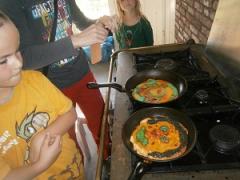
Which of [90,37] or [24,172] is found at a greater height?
[90,37]

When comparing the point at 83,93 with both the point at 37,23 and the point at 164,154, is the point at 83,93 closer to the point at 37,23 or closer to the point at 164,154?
the point at 37,23

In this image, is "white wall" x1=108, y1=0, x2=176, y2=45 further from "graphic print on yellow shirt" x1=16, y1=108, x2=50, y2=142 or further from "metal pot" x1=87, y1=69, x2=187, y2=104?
"graphic print on yellow shirt" x1=16, y1=108, x2=50, y2=142

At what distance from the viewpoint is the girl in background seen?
1829mm

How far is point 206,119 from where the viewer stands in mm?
875

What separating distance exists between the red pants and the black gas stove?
273 mm

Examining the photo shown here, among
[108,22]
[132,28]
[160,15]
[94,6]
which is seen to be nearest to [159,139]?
[108,22]

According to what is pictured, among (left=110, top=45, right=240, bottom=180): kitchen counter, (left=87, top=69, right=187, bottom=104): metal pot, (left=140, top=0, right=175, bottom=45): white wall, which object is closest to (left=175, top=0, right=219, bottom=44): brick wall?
(left=87, top=69, right=187, bottom=104): metal pot

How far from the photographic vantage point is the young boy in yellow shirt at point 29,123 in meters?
0.65

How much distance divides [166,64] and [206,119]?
41 cm

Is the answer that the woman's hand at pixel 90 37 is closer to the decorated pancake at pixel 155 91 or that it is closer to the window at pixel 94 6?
the decorated pancake at pixel 155 91

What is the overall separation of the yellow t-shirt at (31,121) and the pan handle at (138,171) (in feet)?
0.95

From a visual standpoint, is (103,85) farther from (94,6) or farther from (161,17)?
(94,6)

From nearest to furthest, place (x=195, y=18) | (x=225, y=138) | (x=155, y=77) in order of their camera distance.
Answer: (x=225, y=138), (x=155, y=77), (x=195, y=18)

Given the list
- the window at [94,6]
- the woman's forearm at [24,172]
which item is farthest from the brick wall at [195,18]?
the window at [94,6]
